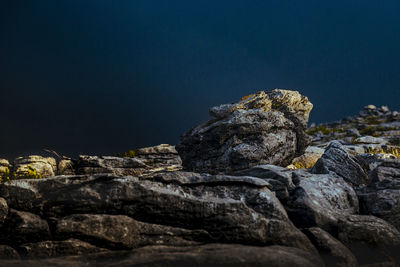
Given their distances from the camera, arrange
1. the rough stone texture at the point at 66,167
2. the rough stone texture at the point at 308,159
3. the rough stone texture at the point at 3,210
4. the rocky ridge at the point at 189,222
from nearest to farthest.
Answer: the rocky ridge at the point at 189,222
the rough stone texture at the point at 3,210
the rough stone texture at the point at 66,167
the rough stone texture at the point at 308,159

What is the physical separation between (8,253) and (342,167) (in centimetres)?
1692

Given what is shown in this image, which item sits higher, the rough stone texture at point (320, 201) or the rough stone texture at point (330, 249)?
the rough stone texture at point (320, 201)

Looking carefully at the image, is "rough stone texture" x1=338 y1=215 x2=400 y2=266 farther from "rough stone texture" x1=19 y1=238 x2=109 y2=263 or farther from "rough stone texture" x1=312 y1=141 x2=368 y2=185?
"rough stone texture" x1=19 y1=238 x2=109 y2=263

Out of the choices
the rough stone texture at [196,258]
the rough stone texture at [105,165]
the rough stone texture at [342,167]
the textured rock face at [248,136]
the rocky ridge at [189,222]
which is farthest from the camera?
the rough stone texture at [105,165]

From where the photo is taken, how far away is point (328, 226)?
1084 cm

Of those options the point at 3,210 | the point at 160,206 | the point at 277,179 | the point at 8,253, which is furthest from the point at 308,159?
the point at 8,253

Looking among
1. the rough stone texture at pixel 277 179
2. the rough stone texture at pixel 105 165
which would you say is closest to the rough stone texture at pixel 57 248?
the rough stone texture at pixel 277 179


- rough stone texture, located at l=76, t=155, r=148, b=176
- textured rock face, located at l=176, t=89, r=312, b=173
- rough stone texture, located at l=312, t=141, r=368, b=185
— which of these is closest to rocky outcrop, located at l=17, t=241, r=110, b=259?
textured rock face, located at l=176, t=89, r=312, b=173

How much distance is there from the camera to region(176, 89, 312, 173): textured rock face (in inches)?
875

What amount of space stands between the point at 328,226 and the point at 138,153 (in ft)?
93.9

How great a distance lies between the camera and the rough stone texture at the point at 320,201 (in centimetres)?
1095

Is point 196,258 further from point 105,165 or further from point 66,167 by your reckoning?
point 66,167

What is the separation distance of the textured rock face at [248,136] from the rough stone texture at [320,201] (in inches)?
315

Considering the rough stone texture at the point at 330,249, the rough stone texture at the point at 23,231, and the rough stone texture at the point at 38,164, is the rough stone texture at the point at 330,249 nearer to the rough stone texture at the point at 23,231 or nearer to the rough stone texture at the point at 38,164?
the rough stone texture at the point at 23,231
